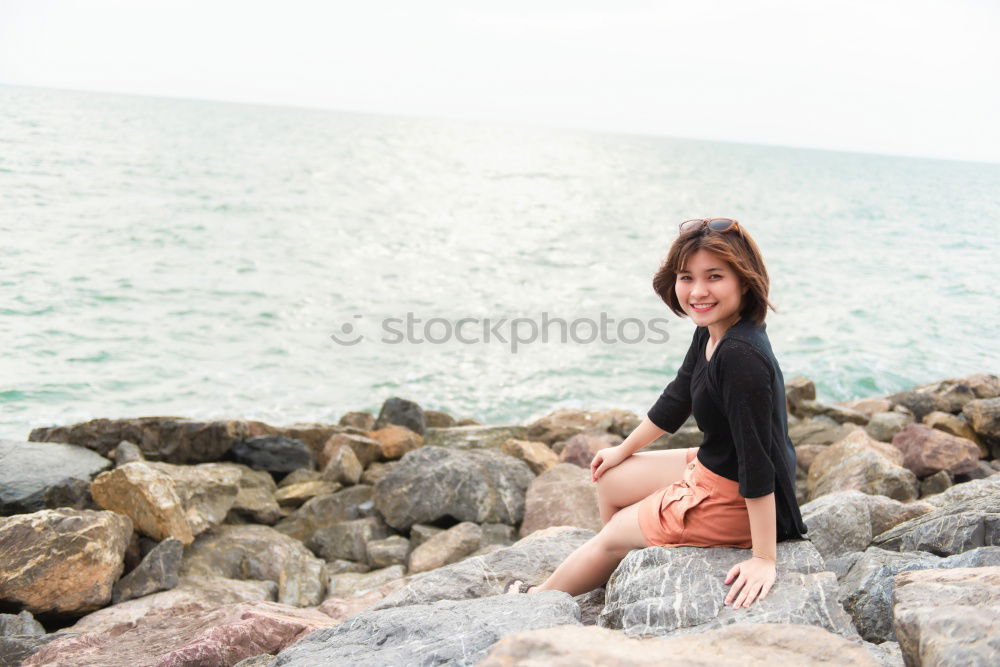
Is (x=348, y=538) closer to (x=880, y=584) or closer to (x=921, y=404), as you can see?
(x=880, y=584)

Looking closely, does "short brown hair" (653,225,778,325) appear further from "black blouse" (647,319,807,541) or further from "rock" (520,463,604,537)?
"rock" (520,463,604,537)

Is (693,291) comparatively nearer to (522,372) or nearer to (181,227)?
(522,372)

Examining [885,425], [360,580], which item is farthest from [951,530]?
[885,425]

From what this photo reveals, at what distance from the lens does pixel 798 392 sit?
10.1 m

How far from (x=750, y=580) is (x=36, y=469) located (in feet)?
18.5

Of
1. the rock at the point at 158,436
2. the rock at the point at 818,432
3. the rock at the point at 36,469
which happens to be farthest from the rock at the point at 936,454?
the rock at the point at 36,469

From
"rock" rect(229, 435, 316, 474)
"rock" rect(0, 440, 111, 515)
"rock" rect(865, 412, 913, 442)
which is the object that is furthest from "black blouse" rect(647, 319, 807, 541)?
"rock" rect(865, 412, 913, 442)

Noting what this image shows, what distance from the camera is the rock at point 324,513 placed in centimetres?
643

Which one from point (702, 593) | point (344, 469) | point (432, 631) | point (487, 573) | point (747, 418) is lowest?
point (344, 469)

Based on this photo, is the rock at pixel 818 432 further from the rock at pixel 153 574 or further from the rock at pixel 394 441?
the rock at pixel 153 574

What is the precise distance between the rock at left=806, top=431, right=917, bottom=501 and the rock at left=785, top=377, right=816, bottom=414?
10.0ft

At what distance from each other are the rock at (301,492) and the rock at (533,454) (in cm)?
176

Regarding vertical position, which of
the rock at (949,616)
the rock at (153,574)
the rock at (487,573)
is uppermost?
the rock at (949,616)

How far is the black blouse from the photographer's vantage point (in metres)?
2.68
